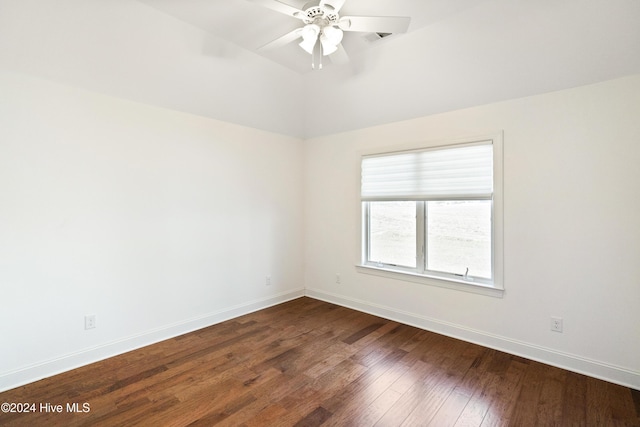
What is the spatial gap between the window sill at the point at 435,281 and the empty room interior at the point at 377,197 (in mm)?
32

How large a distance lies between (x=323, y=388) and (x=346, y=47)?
10.2 feet

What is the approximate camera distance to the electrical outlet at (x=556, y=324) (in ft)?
8.70

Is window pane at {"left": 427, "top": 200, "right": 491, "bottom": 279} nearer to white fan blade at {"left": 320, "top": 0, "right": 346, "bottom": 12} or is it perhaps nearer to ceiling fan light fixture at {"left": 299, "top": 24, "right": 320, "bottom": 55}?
ceiling fan light fixture at {"left": 299, "top": 24, "right": 320, "bottom": 55}

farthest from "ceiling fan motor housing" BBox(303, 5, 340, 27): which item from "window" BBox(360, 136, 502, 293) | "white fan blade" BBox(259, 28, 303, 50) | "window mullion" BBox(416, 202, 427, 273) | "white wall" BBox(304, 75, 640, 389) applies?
"window mullion" BBox(416, 202, 427, 273)

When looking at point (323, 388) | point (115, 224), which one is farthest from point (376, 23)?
point (115, 224)

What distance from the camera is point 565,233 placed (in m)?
2.64

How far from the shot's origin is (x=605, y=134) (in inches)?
96.8

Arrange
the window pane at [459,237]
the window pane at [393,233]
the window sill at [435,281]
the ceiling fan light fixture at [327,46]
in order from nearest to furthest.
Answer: the ceiling fan light fixture at [327,46]
the window sill at [435,281]
the window pane at [459,237]
the window pane at [393,233]

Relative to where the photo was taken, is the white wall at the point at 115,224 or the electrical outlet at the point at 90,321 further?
the electrical outlet at the point at 90,321

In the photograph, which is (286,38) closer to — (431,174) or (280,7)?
(280,7)

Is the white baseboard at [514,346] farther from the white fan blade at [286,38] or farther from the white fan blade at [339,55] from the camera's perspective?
the white fan blade at [286,38]

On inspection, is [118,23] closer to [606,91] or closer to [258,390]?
[258,390]

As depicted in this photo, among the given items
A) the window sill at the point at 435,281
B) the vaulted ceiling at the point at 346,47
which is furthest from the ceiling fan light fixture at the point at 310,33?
the window sill at the point at 435,281

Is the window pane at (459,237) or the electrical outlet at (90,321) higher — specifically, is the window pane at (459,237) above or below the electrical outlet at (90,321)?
above
